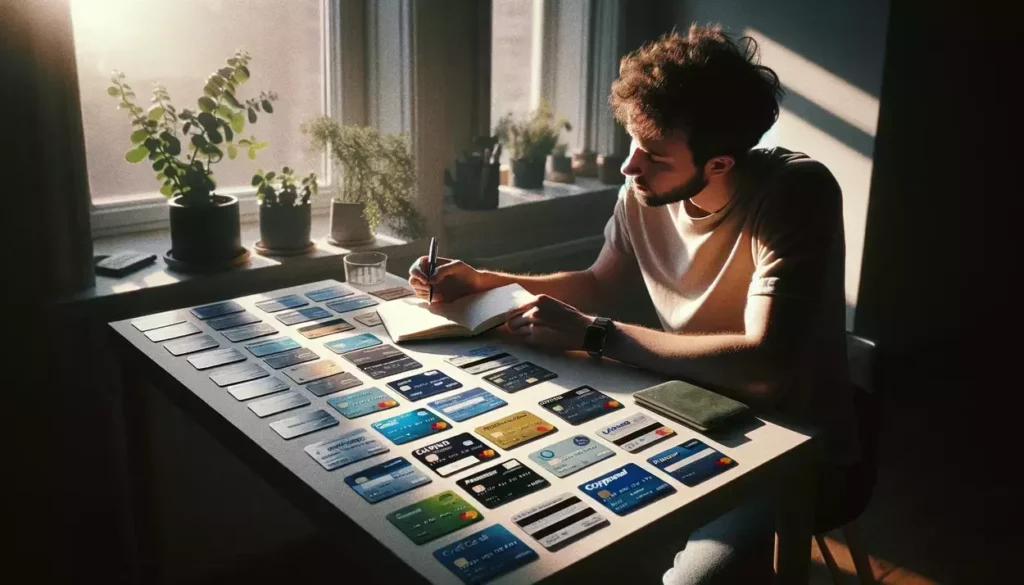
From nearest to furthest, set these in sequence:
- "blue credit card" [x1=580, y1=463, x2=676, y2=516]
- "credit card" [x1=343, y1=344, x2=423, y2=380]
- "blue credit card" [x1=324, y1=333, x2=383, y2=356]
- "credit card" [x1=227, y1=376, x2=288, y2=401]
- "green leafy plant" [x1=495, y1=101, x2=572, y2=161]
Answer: "blue credit card" [x1=580, y1=463, x2=676, y2=516]
"credit card" [x1=227, y1=376, x2=288, y2=401]
"credit card" [x1=343, y1=344, x2=423, y2=380]
"blue credit card" [x1=324, y1=333, x2=383, y2=356]
"green leafy plant" [x1=495, y1=101, x2=572, y2=161]

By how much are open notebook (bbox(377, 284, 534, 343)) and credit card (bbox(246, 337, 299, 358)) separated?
18 cm

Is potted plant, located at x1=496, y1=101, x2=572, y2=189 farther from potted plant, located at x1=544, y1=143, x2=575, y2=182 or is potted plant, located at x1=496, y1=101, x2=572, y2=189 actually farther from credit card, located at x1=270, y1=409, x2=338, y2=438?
credit card, located at x1=270, y1=409, x2=338, y2=438

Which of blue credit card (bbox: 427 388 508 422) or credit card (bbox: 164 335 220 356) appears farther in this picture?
credit card (bbox: 164 335 220 356)

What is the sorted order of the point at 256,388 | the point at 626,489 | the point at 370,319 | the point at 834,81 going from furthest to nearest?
the point at 834,81
the point at 370,319
the point at 256,388
the point at 626,489

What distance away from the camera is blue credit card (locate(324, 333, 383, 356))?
1571mm

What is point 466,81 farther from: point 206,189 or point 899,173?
point 899,173

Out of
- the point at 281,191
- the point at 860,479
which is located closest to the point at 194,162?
the point at 281,191

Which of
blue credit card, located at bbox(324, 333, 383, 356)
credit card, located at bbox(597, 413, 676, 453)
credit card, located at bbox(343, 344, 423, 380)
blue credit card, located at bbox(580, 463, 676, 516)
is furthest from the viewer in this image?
blue credit card, located at bbox(324, 333, 383, 356)

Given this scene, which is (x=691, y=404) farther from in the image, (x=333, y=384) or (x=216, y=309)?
(x=216, y=309)

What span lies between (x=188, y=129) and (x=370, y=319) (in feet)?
2.02

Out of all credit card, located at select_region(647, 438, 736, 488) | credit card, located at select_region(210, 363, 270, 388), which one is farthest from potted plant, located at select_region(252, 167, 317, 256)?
credit card, located at select_region(647, 438, 736, 488)

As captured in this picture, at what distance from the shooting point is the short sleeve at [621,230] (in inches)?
75.6

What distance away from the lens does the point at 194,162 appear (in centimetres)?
193

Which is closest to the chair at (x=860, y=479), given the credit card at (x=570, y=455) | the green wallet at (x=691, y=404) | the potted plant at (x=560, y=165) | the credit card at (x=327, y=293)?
the green wallet at (x=691, y=404)
